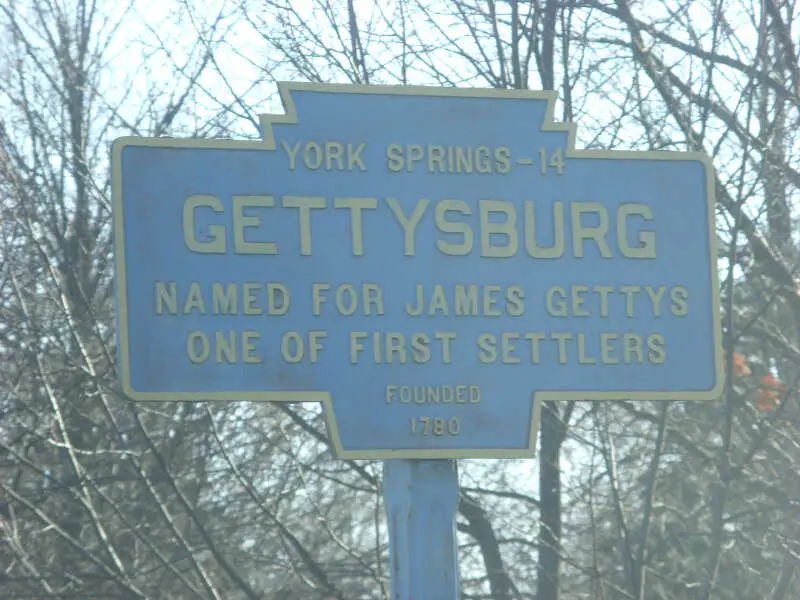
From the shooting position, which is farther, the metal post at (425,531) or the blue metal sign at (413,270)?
the metal post at (425,531)

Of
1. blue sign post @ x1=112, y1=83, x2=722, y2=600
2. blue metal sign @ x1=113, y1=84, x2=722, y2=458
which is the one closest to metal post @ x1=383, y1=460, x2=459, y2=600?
blue sign post @ x1=112, y1=83, x2=722, y2=600

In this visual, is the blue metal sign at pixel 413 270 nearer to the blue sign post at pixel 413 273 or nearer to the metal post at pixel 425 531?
the blue sign post at pixel 413 273

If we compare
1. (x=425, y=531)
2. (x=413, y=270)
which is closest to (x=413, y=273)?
(x=413, y=270)

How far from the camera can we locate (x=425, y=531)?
4371 millimetres

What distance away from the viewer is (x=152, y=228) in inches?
165

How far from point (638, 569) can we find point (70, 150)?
6213 mm

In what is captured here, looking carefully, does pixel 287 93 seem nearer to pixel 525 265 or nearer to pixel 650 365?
pixel 525 265

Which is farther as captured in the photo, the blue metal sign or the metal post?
the metal post

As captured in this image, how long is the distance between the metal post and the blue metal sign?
0.15m

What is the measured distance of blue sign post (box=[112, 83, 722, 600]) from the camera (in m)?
4.17

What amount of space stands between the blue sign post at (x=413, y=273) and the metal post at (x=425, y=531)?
1 cm

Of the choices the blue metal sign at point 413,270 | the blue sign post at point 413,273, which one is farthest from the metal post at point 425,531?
the blue metal sign at point 413,270

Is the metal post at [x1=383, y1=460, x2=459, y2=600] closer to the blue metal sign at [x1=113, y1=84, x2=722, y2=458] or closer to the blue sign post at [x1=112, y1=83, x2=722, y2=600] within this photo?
the blue sign post at [x1=112, y1=83, x2=722, y2=600]

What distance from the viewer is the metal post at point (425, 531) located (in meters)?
4.33
